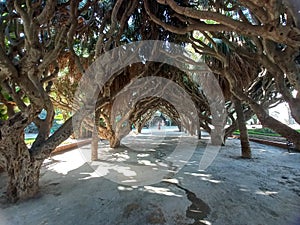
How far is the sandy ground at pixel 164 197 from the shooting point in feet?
8.64

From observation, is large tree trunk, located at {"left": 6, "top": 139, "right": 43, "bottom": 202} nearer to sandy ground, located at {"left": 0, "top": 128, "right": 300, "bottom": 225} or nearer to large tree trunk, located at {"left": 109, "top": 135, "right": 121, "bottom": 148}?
sandy ground, located at {"left": 0, "top": 128, "right": 300, "bottom": 225}

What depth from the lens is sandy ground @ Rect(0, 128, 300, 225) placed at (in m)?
2.63

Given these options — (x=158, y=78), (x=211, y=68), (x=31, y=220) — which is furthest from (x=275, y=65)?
(x=158, y=78)

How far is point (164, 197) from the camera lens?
333 cm

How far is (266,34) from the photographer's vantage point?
6.84 feet

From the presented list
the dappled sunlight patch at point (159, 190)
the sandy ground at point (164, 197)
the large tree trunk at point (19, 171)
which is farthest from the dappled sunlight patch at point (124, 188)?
the large tree trunk at point (19, 171)

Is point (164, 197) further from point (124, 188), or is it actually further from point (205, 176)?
point (205, 176)

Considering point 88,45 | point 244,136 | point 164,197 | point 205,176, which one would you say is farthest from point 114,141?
point 164,197

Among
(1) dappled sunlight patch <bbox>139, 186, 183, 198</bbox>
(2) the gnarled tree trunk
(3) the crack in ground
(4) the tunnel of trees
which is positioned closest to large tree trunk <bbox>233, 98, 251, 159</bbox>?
(4) the tunnel of trees

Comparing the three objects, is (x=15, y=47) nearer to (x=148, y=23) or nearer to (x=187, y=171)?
(x=148, y=23)

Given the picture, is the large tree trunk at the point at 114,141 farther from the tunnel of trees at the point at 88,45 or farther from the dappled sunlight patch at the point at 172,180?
the dappled sunlight patch at the point at 172,180

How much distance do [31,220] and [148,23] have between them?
5.00m

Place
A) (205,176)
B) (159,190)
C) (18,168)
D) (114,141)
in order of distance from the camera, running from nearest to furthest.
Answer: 1. (18,168)
2. (159,190)
3. (205,176)
4. (114,141)

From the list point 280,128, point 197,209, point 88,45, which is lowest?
point 197,209
